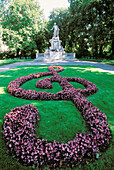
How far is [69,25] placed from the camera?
3123cm

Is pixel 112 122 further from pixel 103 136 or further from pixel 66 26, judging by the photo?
pixel 66 26

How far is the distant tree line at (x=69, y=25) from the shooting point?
23706 millimetres

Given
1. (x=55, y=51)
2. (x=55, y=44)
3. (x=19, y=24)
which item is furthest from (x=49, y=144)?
(x=19, y=24)

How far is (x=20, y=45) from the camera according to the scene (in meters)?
28.7

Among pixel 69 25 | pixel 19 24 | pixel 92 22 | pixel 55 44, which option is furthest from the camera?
pixel 69 25

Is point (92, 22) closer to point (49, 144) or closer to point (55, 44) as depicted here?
point (55, 44)

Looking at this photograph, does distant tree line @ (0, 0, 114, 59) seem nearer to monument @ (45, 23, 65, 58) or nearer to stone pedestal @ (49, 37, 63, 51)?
monument @ (45, 23, 65, 58)

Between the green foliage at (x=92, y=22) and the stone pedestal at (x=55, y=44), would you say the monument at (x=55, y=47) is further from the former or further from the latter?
the green foliage at (x=92, y=22)

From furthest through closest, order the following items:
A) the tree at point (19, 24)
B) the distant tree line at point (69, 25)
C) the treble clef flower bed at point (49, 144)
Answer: the tree at point (19, 24) < the distant tree line at point (69, 25) < the treble clef flower bed at point (49, 144)

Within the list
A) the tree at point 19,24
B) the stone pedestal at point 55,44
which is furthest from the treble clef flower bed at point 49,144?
the tree at point 19,24

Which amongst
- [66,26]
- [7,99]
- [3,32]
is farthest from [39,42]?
[7,99]

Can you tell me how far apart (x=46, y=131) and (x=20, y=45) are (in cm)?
2974

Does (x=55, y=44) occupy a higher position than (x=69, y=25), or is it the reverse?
(x=69, y=25)

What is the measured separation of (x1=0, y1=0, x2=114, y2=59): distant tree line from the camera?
2371 cm
